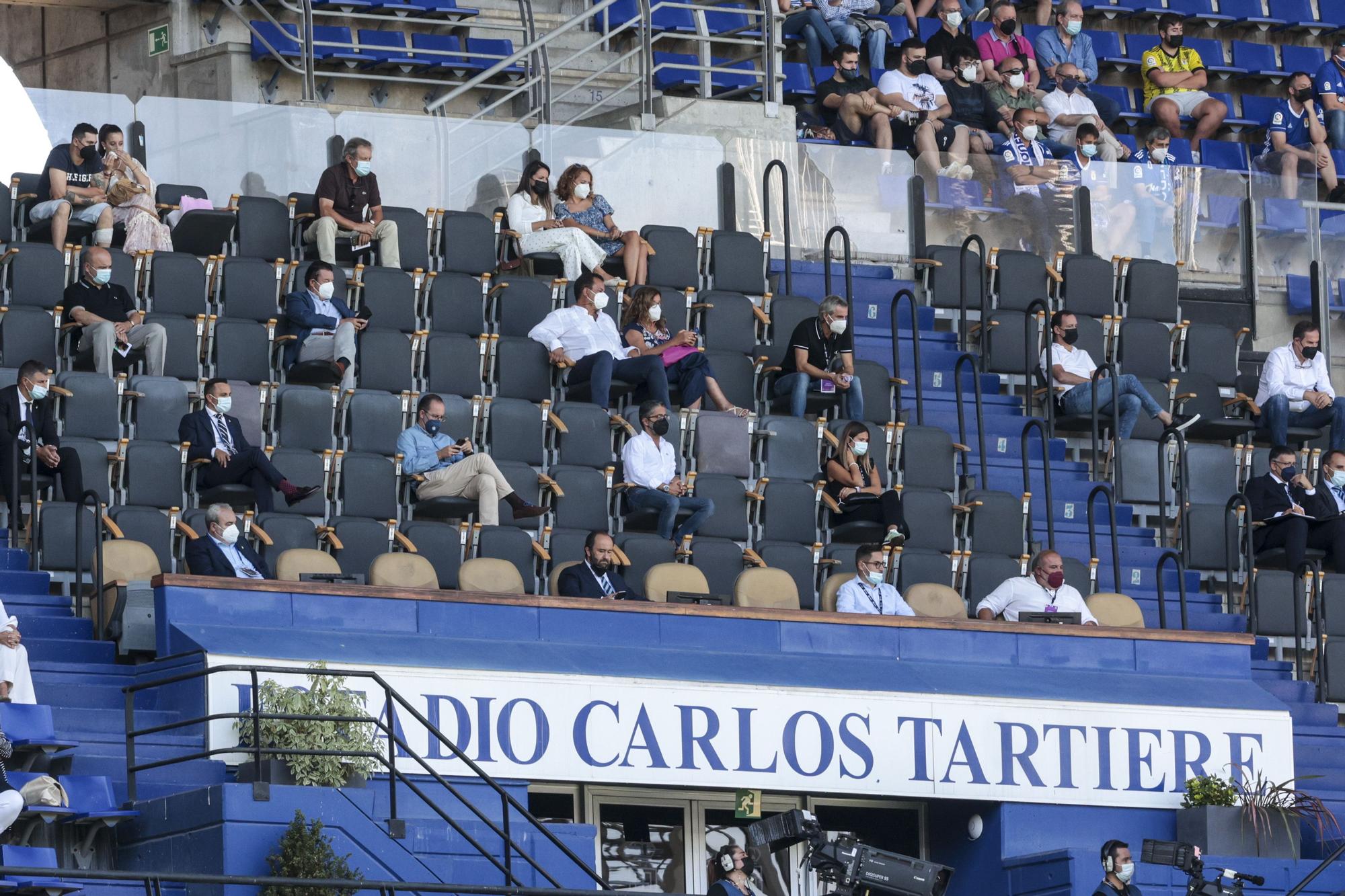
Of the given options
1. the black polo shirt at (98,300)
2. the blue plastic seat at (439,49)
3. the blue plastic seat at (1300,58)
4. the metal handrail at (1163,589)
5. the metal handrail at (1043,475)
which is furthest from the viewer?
the blue plastic seat at (1300,58)

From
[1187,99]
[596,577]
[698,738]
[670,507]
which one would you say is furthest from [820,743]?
[1187,99]

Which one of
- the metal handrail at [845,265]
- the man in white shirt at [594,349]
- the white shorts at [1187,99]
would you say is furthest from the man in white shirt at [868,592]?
the white shorts at [1187,99]

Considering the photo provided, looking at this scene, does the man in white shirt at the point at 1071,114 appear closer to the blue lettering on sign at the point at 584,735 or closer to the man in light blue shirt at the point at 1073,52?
the man in light blue shirt at the point at 1073,52

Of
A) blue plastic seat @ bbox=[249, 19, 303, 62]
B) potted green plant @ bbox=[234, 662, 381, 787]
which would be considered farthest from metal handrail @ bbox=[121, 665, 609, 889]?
blue plastic seat @ bbox=[249, 19, 303, 62]

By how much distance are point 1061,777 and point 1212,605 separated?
8.99 feet

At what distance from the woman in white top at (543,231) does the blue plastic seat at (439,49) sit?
9.79 feet

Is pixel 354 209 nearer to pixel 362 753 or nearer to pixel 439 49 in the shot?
pixel 439 49

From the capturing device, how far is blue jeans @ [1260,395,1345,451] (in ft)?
66.3

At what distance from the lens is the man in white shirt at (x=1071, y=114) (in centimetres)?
2256

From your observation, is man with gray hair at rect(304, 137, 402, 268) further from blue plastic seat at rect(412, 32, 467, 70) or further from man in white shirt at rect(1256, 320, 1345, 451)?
man in white shirt at rect(1256, 320, 1345, 451)

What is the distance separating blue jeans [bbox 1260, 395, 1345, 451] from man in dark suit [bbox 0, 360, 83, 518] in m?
8.32

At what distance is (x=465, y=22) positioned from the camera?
896 inches

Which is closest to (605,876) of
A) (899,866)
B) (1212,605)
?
(899,866)

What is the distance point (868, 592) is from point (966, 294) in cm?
424
